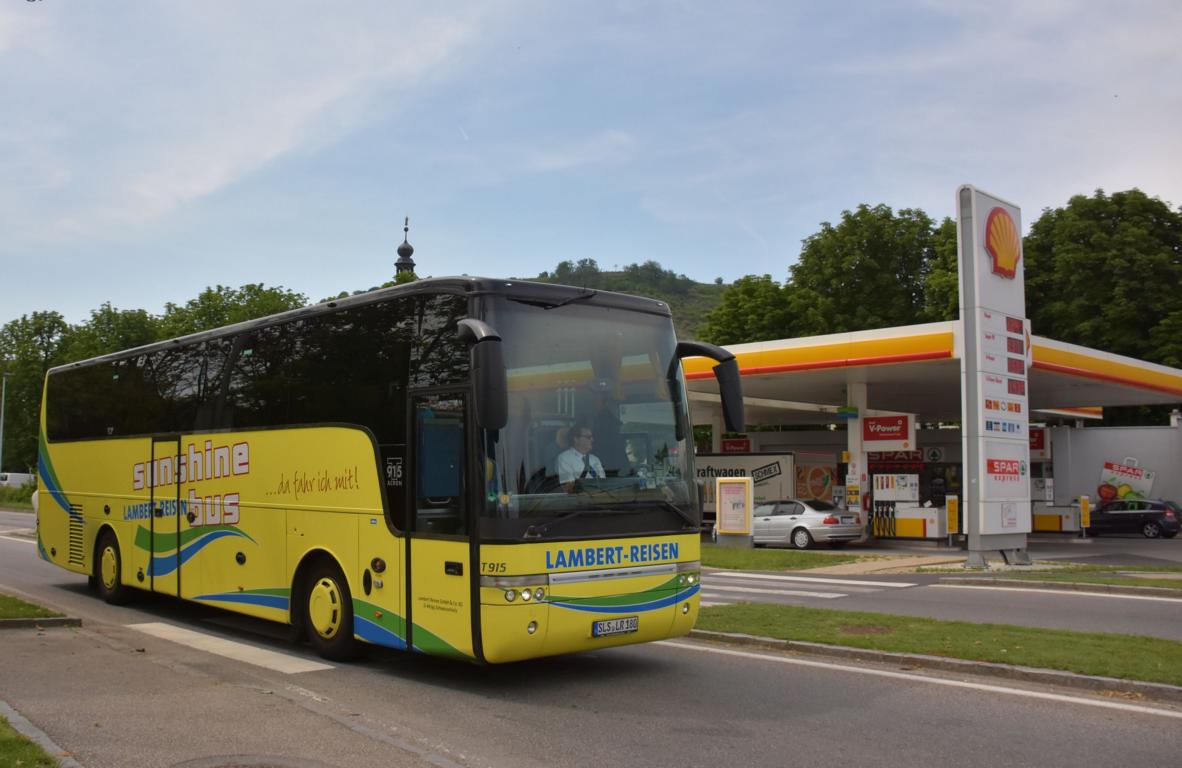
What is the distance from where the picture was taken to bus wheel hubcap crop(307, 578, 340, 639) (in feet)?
31.8

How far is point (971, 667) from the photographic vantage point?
9.40 meters

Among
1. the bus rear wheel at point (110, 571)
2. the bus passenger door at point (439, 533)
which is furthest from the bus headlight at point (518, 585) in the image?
the bus rear wheel at point (110, 571)

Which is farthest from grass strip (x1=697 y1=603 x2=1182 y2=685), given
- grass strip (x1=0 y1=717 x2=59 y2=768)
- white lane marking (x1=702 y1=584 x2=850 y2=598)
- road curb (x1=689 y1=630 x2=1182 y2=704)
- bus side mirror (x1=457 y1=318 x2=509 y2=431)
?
grass strip (x1=0 y1=717 x2=59 y2=768)

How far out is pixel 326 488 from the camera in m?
9.90

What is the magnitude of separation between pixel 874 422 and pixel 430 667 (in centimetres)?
2273

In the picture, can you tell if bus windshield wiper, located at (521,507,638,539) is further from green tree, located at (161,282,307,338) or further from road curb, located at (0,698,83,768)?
green tree, located at (161,282,307,338)

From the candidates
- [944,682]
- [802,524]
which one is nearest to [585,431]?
[944,682]

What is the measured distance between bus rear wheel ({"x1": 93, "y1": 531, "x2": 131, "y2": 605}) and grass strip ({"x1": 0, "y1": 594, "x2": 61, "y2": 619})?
75.1 inches

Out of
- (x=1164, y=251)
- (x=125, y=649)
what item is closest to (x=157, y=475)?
(x=125, y=649)

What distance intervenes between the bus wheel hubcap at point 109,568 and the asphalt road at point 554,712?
12.7 feet

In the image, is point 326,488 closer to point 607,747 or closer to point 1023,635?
point 607,747

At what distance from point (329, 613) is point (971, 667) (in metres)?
5.86

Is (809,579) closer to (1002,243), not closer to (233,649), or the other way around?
(1002,243)

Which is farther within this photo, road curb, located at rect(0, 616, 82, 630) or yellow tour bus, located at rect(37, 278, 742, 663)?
road curb, located at rect(0, 616, 82, 630)
